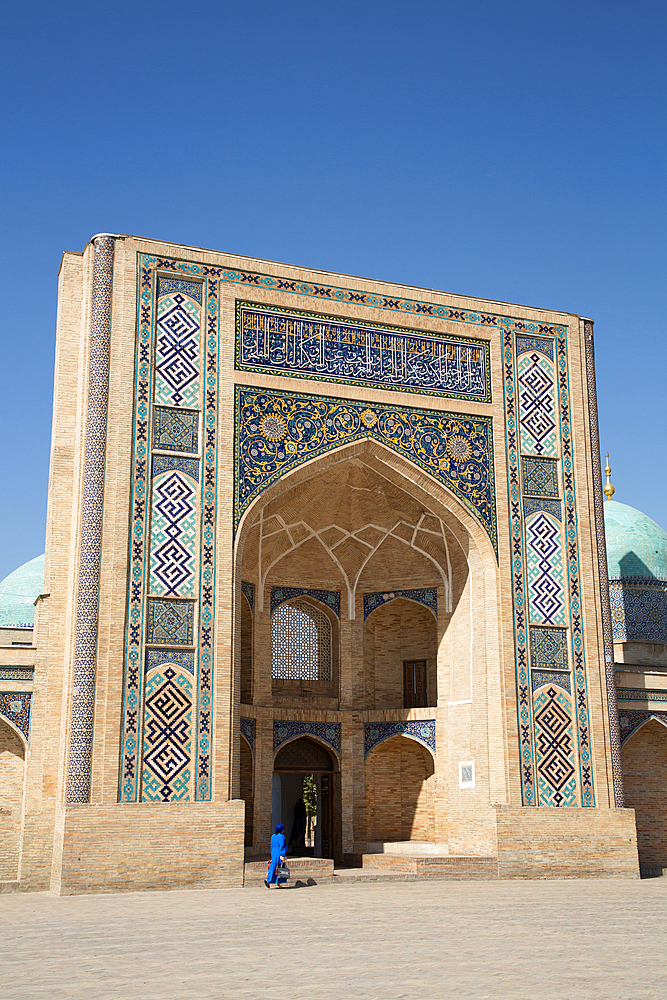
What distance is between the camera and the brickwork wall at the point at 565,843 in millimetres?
10328

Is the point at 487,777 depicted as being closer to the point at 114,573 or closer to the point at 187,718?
the point at 187,718

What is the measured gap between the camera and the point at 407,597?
1266 cm

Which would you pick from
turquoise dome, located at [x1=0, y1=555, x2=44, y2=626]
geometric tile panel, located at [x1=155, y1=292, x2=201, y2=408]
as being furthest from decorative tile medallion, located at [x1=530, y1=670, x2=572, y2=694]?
turquoise dome, located at [x1=0, y1=555, x2=44, y2=626]

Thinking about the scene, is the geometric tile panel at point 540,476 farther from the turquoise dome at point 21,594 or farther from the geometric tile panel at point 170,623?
the turquoise dome at point 21,594

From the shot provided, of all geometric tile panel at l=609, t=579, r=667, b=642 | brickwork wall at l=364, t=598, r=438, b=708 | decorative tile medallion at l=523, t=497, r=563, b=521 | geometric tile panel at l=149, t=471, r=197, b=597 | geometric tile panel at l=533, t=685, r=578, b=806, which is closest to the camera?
geometric tile panel at l=149, t=471, r=197, b=597

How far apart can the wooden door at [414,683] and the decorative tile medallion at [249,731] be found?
2092 millimetres

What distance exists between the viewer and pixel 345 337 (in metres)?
11.1

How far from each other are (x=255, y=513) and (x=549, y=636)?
334cm

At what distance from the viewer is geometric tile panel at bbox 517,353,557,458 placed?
11.6 m

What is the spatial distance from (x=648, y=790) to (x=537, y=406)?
4.71 m

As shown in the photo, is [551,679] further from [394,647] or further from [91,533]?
[91,533]

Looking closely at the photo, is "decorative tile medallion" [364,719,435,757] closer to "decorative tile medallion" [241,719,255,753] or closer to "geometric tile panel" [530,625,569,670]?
"decorative tile medallion" [241,719,255,753]

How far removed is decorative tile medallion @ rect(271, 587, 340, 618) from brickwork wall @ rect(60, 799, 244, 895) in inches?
132

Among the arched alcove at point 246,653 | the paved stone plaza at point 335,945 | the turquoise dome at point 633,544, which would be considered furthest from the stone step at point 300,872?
the turquoise dome at point 633,544
